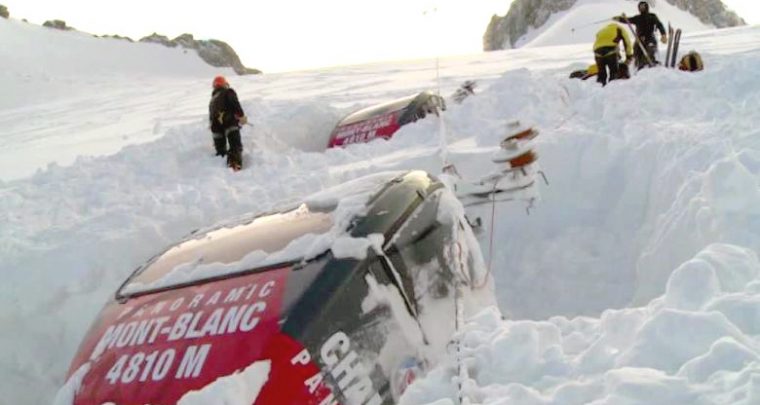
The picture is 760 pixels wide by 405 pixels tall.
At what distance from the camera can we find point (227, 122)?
10.6 meters

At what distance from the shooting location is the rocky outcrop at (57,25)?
5147 cm

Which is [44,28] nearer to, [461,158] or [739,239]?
[461,158]

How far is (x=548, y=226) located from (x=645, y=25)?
23.5 ft

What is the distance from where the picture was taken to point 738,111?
23.7 ft

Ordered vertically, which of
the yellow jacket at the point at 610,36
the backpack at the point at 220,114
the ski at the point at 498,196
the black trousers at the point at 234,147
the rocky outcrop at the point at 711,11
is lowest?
the rocky outcrop at the point at 711,11

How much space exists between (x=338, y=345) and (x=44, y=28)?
53.0 metres

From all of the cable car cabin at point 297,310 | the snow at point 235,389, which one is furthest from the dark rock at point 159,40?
the snow at point 235,389

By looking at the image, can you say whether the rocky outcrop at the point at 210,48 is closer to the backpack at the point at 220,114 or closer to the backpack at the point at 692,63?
the backpack at the point at 220,114

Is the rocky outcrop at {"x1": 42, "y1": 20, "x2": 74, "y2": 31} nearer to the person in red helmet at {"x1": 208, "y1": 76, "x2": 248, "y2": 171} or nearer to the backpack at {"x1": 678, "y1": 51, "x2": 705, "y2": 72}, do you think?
the person in red helmet at {"x1": 208, "y1": 76, "x2": 248, "y2": 171}

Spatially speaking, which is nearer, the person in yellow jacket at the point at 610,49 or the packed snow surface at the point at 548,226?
the packed snow surface at the point at 548,226

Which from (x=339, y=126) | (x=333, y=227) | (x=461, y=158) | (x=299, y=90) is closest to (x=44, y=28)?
(x=299, y=90)

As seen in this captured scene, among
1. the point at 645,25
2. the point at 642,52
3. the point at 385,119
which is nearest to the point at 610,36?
the point at 642,52

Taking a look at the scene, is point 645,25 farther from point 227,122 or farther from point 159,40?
point 159,40

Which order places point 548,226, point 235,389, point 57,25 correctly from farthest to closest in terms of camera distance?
point 57,25, point 548,226, point 235,389
